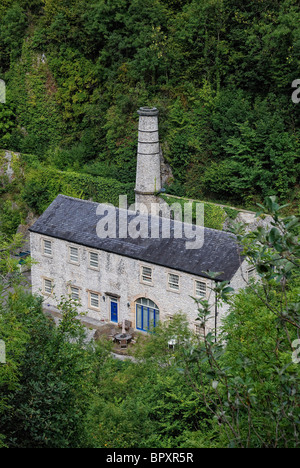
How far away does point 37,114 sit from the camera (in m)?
53.5

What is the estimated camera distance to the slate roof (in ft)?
111

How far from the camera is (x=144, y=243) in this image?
119ft

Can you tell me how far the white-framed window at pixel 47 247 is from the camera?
38847 millimetres

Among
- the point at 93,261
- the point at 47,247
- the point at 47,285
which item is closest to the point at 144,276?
the point at 93,261

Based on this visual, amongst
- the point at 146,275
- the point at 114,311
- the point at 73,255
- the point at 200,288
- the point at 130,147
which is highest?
the point at 130,147

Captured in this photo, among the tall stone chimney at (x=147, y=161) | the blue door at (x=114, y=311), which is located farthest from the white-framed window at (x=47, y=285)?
the tall stone chimney at (x=147, y=161)

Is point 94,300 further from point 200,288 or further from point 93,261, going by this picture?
point 200,288

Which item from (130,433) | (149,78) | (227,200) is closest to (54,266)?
(227,200)

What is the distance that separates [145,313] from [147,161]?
9.84m

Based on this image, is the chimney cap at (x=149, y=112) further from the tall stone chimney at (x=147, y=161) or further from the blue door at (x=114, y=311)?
the blue door at (x=114, y=311)

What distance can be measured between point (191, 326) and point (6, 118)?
2698cm

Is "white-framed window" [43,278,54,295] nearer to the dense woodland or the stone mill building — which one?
the stone mill building

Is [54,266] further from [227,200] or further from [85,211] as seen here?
[227,200]

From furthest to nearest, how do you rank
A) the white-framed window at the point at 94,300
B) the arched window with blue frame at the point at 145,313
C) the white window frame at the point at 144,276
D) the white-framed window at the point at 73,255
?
the white-framed window at the point at 94,300, the white-framed window at the point at 73,255, the arched window with blue frame at the point at 145,313, the white window frame at the point at 144,276
